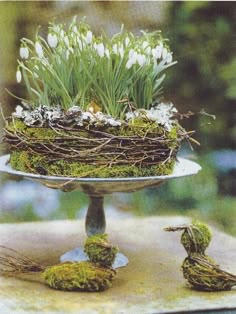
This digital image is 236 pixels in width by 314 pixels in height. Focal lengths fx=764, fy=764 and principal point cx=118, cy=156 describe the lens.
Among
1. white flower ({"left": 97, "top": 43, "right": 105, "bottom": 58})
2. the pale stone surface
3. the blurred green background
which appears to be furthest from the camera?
the blurred green background

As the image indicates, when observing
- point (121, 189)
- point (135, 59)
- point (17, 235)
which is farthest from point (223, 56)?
point (17, 235)

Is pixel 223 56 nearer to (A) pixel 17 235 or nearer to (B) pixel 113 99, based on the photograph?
(B) pixel 113 99

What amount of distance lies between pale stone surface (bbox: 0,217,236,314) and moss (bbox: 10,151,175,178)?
0.17m

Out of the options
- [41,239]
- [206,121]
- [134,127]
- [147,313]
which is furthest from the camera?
[206,121]

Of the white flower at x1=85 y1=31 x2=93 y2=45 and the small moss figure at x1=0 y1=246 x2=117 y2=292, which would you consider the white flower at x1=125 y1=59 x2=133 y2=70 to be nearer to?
the white flower at x1=85 y1=31 x2=93 y2=45

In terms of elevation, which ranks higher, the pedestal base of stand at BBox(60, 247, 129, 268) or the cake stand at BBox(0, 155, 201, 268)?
the cake stand at BBox(0, 155, 201, 268)

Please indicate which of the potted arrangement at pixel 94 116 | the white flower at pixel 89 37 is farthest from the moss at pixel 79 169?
the white flower at pixel 89 37

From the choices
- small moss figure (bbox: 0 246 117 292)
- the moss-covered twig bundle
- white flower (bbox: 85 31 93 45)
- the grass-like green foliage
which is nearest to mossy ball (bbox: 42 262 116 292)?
small moss figure (bbox: 0 246 117 292)

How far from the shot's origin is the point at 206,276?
1.15m

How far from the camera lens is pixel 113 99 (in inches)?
49.2

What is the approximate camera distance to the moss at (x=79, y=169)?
3.81 feet

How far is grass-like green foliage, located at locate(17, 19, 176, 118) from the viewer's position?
48.6 inches

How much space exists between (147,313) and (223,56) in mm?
Answer: 613

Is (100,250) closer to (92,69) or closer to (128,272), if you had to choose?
(128,272)
